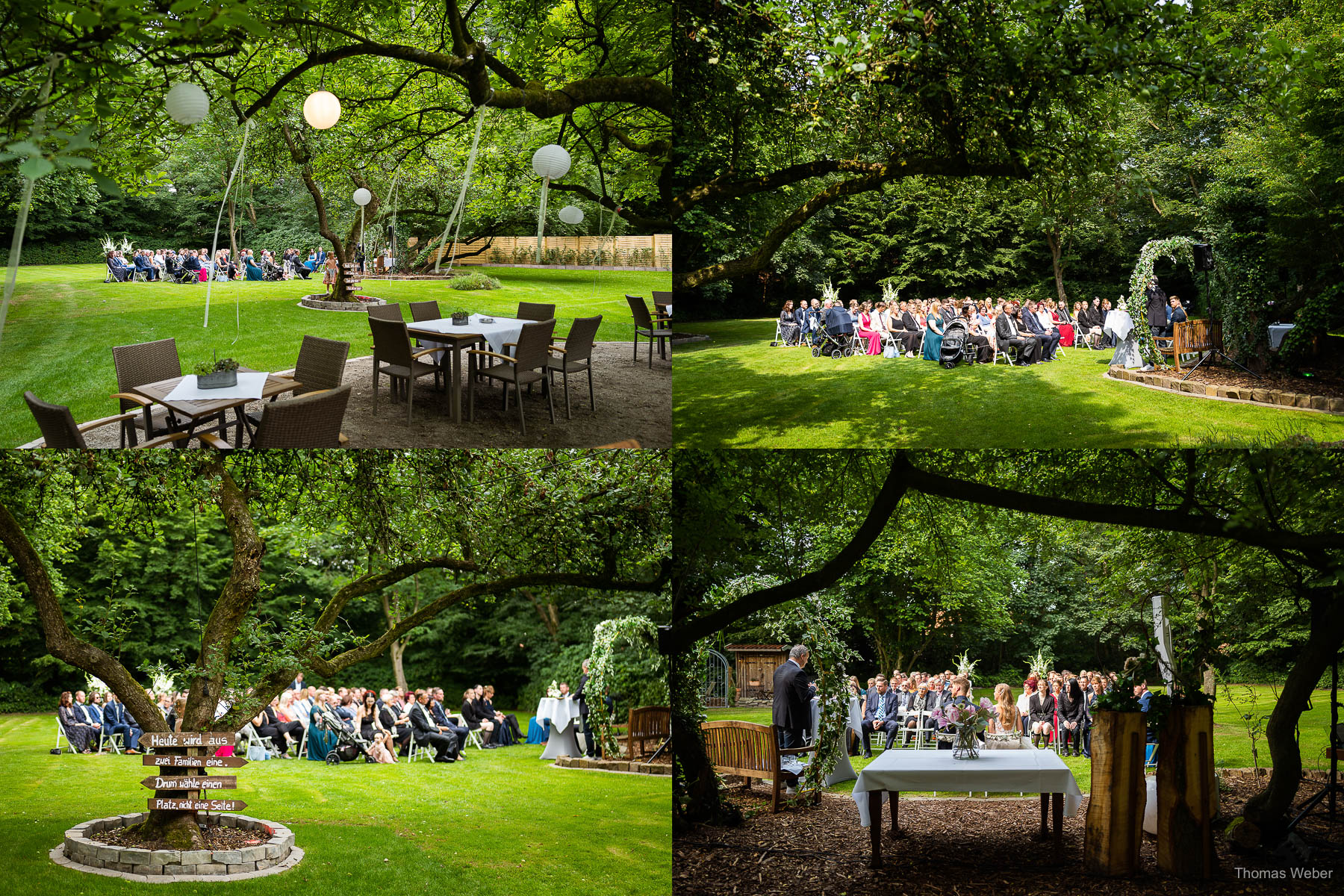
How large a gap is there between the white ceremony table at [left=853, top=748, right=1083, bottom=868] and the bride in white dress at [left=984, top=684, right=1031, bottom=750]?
7cm

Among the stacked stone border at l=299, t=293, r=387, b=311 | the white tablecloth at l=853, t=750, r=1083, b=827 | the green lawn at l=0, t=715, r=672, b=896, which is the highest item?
the stacked stone border at l=299, t=293, r=387, b=311

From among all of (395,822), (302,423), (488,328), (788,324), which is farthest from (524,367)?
(395,822)

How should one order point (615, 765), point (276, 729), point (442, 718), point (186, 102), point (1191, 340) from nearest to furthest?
point (186, 102) → point (1191, 340) → point (615, 765) → point (276, 729) → point (442, 718)

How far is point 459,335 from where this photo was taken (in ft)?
26.5

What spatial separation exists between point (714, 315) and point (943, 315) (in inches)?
58.4

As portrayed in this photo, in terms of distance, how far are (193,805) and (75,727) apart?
8.83 feet

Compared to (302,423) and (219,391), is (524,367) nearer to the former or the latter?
(302,423)

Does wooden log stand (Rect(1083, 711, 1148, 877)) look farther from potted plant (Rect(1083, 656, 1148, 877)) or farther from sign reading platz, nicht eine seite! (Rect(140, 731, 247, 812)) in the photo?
sign reading platz, nicht eine seite! (Rect(140, 731, 247, 812))

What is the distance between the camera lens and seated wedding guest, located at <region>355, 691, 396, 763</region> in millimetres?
12250

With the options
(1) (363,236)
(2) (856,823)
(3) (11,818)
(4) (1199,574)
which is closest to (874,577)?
(2) (856,823)

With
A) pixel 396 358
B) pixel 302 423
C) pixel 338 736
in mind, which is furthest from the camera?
pixel 338 736

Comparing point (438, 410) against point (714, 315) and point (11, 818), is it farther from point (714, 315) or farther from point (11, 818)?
point (11, 818)

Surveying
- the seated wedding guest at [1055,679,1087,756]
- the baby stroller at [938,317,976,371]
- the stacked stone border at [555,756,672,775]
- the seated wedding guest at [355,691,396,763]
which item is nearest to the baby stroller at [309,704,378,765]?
the seated wedding guest at [355,691,396,763]

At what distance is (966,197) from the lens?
22.7 feet
